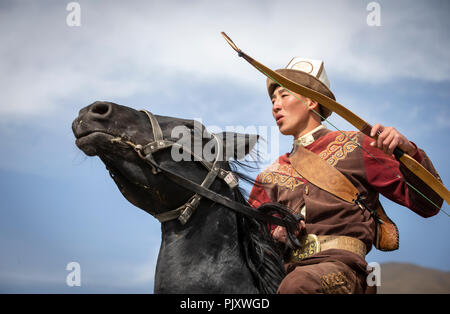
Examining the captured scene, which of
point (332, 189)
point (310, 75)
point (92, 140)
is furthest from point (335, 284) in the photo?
point (310, 75)

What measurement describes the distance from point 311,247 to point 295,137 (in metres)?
1.17

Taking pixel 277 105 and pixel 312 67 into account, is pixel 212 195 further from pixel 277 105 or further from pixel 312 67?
pixel 312 67

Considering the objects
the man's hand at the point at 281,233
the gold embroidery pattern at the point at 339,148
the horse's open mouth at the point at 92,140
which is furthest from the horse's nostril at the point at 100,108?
the gold embroidery pattern at the point at 339,148

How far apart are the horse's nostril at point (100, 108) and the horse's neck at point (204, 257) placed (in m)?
0.82

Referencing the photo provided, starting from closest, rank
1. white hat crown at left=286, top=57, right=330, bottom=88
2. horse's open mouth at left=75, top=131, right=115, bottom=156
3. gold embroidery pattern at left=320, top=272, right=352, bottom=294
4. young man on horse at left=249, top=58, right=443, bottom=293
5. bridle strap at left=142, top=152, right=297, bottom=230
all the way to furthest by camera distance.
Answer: horse's open mouth at left=75, top=131, right=115, bottom=156, bridle strap at left=142, top=152, right=297, bottom=230, gold embroidery pattern at left=320, top=272, right=352, bottom=294, young man on horse at left=249, top=58, right=443, bottom=293, white hat crown at left=286, top=57, right=330, bottom=88

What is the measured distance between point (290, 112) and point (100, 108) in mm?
1868

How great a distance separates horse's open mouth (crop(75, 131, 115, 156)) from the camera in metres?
3.07

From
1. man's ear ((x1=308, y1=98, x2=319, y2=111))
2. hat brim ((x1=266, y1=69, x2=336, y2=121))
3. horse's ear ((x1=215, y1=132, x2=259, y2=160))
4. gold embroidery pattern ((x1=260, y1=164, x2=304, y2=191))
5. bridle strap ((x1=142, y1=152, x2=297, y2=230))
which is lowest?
bridle strap ((x1=142, y1=152, x2=297, y2=230))

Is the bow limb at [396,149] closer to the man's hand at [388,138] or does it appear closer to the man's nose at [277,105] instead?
the man's hand at [388,138]

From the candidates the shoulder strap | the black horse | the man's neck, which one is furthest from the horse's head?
the man's neck

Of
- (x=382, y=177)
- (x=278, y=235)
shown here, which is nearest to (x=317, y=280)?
(x=278, y=235)

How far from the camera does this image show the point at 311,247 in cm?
378

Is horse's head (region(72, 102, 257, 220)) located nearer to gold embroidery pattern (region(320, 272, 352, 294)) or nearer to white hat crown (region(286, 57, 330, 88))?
gold embroidery pattern (region(320, 272, 352, 294))

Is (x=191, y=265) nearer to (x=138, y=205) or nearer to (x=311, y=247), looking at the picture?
(x=138, y=205)
